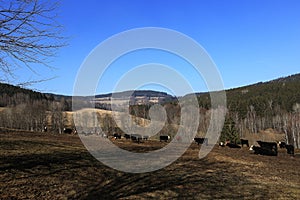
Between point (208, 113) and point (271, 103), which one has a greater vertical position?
point (271, 103)

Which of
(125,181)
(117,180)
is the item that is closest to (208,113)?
(125,181)

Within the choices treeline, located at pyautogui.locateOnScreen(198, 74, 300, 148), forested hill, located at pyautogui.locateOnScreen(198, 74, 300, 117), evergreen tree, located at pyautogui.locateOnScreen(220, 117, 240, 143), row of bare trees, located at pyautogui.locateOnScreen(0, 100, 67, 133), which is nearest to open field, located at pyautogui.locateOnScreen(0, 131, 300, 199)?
evergreen tree, located at pyautogui.locateOnScreen(220, 117, 240, 143)

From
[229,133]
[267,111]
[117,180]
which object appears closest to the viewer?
[117,180]

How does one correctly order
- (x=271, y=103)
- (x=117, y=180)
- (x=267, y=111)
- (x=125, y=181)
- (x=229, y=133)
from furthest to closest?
1. (x=271, y=103)
2. (x=267, y=111)
3. (x=229, y=133)
4. (x=125, y=181)
5. (x=117, y=180)

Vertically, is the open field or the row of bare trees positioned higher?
the row of bare trees

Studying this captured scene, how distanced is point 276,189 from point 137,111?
74.4 m

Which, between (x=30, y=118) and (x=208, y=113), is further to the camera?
(x=208, y=113)

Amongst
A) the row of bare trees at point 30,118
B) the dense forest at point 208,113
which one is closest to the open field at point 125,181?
the dense forest at point 208,113

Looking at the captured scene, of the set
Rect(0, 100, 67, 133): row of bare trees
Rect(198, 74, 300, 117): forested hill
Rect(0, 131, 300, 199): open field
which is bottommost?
Rect(0, 131, 300, 199): open field

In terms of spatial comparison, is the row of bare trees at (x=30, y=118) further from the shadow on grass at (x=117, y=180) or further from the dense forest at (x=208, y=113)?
the shadow on grass at (x=117, y=180)

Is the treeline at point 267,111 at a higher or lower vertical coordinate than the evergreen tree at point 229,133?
higher

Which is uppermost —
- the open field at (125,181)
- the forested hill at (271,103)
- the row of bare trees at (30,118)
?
the forested hill at (271,103)

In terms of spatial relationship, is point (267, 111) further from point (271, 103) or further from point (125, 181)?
point (125, 181)

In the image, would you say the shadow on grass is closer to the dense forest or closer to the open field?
the open field
